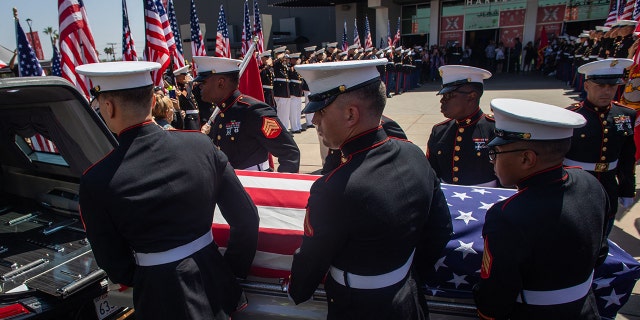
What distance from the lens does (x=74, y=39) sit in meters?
4.89

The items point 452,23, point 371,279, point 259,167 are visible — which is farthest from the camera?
point 452,23

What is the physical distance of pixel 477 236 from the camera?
1766 millimetres

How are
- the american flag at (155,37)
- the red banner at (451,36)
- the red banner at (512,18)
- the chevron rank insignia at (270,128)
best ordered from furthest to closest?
the red banner at (451,36), the red banner at (512,18), the american flag at (155,37), the chevron rank insignia at (270,128)

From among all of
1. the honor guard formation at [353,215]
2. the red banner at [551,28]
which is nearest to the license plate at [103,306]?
the honor guard formation at [353,215]

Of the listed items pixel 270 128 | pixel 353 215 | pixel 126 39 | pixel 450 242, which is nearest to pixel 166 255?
pixel 353 215

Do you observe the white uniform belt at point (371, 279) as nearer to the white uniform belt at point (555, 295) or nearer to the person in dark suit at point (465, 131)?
the white uniform belt at point (555, 295)

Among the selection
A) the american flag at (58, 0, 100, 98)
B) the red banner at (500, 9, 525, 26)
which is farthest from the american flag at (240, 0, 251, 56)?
the red banner at (500, 9, 525, 26)

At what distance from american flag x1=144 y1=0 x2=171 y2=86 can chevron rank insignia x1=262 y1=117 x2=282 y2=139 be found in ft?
10.6

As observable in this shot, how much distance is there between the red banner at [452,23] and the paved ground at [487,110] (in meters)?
4.57

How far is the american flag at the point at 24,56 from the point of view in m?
4.84

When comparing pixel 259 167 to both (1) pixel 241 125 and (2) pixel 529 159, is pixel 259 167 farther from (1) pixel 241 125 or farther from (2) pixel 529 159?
(2) pixel 529 159

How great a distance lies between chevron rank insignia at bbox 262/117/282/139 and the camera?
2.91 meters

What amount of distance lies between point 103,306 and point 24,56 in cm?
427

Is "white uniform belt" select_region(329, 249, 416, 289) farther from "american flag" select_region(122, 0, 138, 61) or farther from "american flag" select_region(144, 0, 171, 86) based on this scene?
"american flag" select_region(122, 0, 138, 61)
